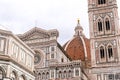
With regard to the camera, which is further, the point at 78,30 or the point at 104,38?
the point at 78,30

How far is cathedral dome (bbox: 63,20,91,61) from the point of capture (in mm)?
57528

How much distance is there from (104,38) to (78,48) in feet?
63.3

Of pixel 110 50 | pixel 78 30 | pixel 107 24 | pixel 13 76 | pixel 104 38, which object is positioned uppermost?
pixel 78 30

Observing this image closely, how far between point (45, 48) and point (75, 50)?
75.6ft

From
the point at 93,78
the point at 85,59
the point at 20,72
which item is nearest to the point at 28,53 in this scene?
the point at 20,72

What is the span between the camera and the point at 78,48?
6050 centimetres

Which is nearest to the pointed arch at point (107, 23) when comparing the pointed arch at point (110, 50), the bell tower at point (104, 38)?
the bell tower at point (104, 38)

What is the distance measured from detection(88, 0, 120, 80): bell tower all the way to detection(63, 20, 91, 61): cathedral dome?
14.8 metres

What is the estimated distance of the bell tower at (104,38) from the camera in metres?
39.6

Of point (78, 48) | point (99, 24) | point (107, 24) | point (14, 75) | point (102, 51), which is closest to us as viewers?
point (14, 75)

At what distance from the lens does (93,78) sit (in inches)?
1560

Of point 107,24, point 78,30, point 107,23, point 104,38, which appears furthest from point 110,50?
point 78,30

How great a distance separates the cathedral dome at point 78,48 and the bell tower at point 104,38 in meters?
14.8

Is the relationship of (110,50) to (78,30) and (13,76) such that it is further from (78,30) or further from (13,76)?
(78,30)
